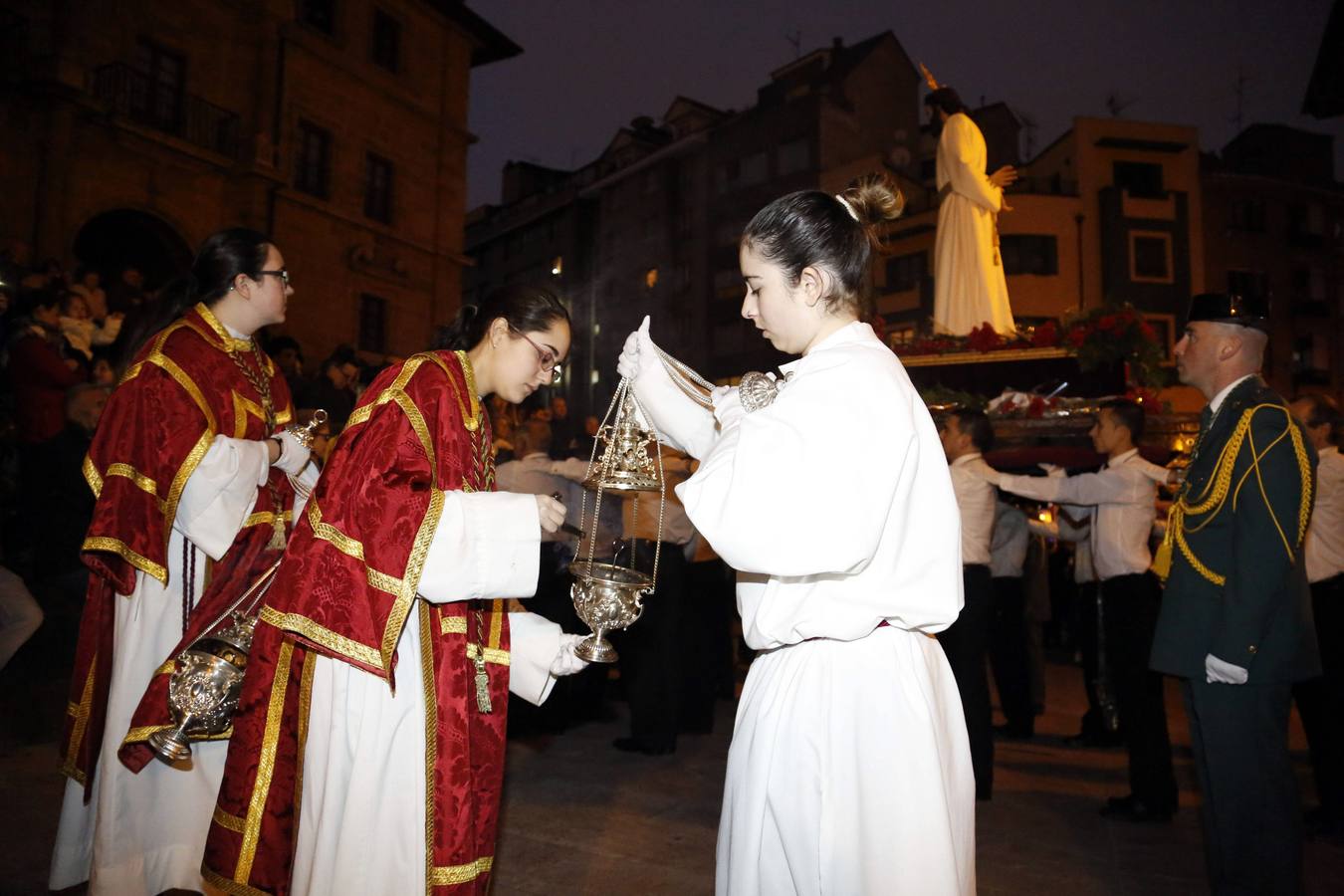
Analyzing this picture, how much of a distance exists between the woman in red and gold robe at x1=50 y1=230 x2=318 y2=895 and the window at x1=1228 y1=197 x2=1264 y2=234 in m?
39.3

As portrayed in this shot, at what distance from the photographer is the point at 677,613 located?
6648 millimetres

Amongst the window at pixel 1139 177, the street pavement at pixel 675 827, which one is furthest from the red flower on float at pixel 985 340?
the window at pixel 1139 177

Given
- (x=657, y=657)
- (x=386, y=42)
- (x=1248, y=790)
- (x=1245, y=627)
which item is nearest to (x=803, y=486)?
(x=1245, y=627)

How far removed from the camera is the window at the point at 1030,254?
2961 centimetres

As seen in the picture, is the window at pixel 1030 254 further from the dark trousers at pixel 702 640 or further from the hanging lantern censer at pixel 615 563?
the hanging lantern censer at pixel 615 563

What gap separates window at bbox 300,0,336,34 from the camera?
69.8 ft

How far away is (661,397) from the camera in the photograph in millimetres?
2660

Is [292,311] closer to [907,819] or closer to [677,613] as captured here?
[677,613]

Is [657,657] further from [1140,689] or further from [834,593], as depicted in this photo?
[834,593]

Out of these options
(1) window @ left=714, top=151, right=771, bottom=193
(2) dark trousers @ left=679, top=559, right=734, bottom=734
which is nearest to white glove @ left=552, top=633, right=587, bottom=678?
(2) dark trousers @ left=679, top=559, right=734, bottom=734

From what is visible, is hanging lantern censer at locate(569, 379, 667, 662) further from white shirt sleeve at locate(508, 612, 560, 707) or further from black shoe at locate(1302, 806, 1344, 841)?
black shoe at locate(1302, 806, 1344, 841)

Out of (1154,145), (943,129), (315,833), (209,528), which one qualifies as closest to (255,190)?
(943,129)

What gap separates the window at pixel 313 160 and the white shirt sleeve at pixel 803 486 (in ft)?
71.5

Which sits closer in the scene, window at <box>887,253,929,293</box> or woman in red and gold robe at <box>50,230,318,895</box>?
woman in red and gold robe at <box>50,230,318,895</box>
